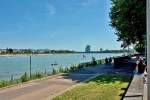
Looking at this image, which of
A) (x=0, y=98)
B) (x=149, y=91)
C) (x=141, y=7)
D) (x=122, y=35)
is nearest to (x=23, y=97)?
(x=0, y=98)

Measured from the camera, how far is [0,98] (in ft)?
57.1

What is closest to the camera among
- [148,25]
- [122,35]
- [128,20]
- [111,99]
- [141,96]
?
[148,25]

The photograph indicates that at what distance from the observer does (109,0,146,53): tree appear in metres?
37.6

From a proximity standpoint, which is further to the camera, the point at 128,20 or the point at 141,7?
the point at 128,20

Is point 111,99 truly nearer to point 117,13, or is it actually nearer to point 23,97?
point 23,97

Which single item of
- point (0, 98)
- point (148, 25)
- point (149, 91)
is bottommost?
point (0, 98)

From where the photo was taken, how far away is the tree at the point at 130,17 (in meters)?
37.6

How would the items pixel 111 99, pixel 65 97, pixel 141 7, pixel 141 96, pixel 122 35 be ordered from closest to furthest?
1. pixel 141 96
2. pixel 111 99
3. pixel 65 97
4. pixel 141 7
5. pixel 122 35

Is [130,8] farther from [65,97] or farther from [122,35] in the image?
[65,97]

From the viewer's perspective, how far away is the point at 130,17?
129ft

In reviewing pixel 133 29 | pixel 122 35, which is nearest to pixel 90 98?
pixel 133 29

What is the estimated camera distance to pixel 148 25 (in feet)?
19.6

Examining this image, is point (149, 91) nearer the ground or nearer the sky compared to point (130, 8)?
nearer the ground

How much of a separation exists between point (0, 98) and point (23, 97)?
112 centimetres
